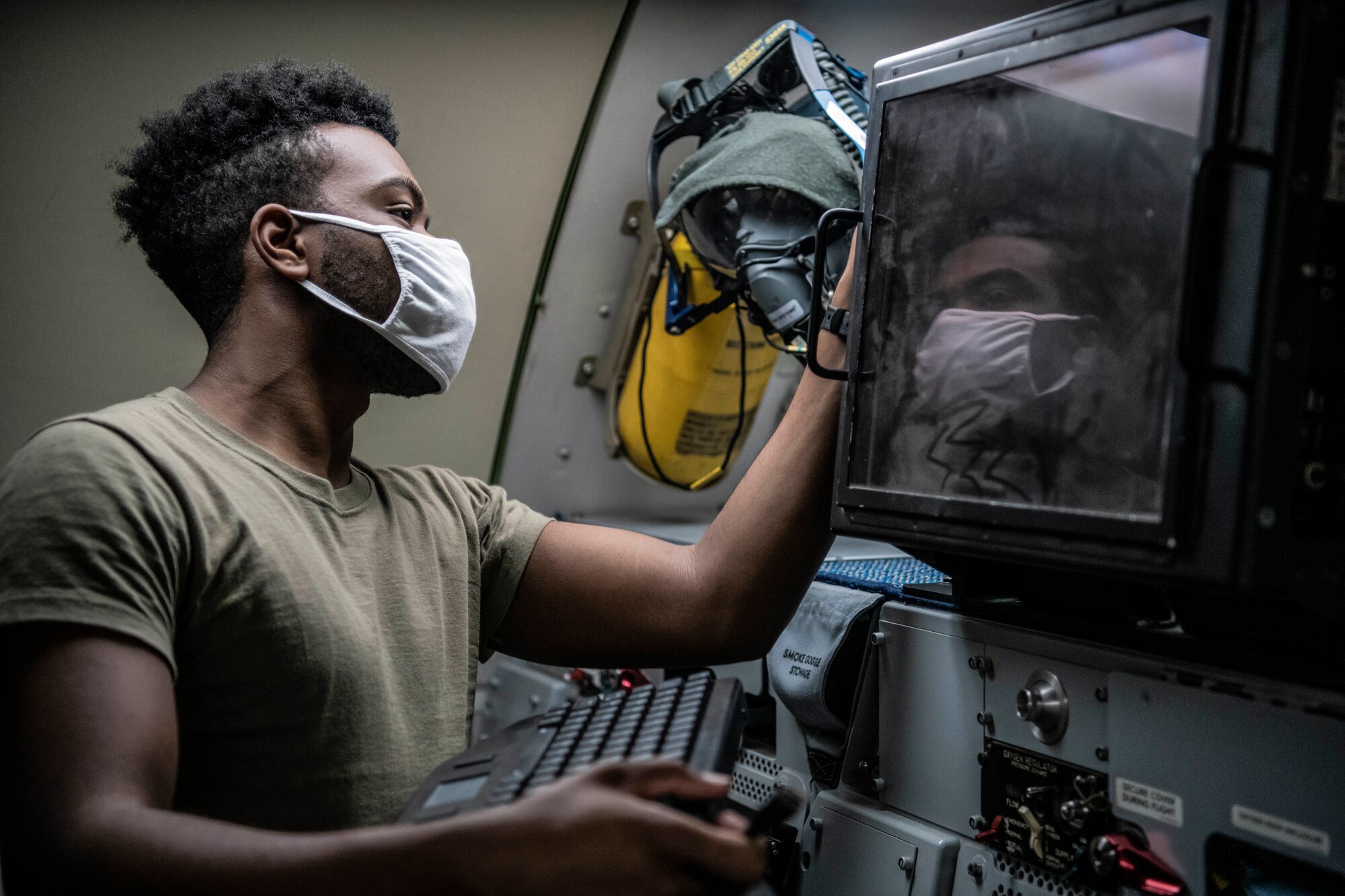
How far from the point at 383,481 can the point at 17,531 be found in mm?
558

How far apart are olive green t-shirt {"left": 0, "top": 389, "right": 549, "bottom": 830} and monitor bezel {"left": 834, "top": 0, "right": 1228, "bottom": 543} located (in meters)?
0.61

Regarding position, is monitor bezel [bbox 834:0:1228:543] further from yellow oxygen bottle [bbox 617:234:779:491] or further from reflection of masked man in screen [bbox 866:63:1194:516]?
yellow oxygen bottle [bbox 617:234:779:491]

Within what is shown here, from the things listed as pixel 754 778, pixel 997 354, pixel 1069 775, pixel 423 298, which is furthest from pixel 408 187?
pixel 1069 775

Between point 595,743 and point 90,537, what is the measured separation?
22.0 inches

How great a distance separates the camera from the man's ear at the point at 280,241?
56.8 inches

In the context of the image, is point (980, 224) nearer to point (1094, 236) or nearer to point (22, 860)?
point (1094, 236)

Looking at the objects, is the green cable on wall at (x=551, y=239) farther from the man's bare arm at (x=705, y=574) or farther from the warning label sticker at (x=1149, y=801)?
the warning label sticker at (x=1149, y=801)

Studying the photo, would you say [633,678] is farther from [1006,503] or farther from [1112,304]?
[1112,304]

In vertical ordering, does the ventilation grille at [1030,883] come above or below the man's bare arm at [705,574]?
below

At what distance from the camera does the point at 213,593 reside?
1.15 meters

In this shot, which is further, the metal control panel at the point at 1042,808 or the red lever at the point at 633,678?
the red lever at the point at 633,678

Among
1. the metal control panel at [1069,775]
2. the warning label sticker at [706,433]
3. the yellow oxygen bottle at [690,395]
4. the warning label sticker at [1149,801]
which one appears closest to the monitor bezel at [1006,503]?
the metal control panel at [1069,775]

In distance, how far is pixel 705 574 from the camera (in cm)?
153

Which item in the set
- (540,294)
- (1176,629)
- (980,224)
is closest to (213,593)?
(980,224)
